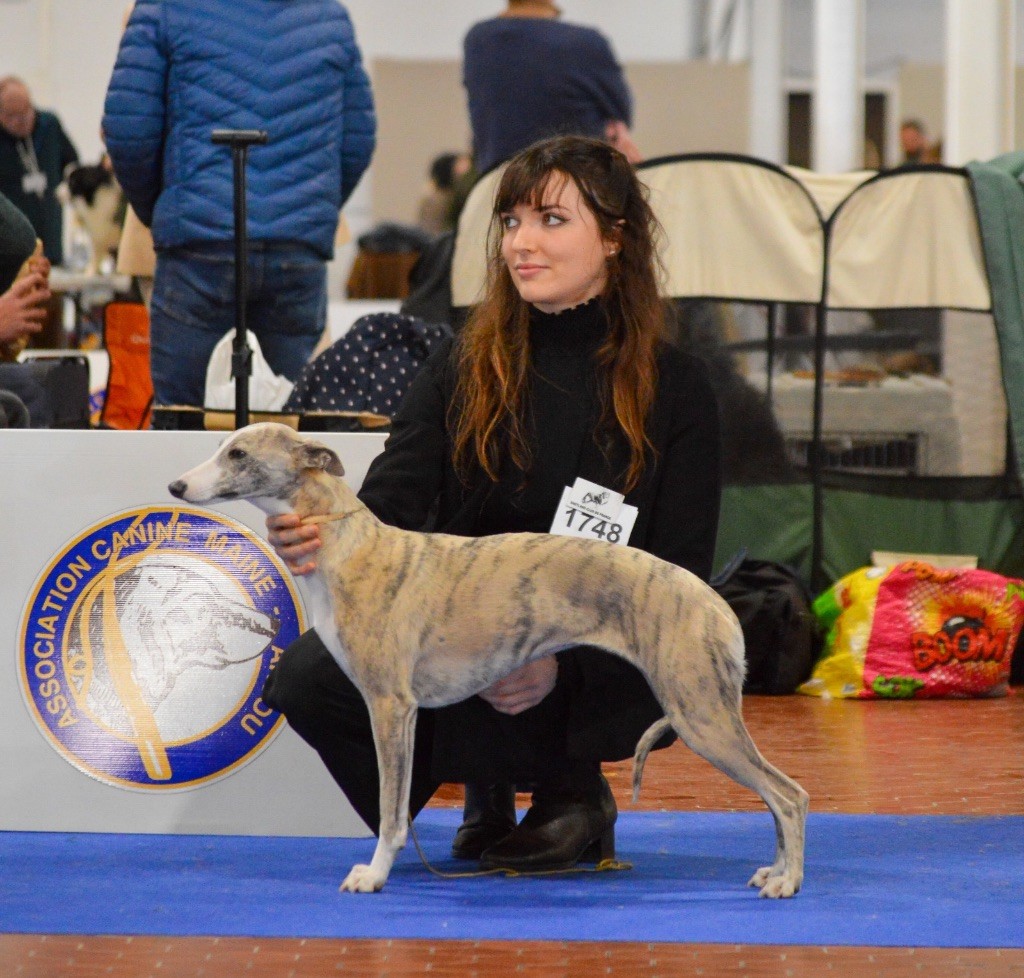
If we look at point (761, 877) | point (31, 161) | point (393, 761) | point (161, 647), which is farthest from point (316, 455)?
point (31, 161)

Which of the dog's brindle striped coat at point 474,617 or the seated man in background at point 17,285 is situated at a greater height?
the seated man in background at point 17,285

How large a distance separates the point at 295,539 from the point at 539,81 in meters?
3.22

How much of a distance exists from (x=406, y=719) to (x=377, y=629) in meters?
0.14

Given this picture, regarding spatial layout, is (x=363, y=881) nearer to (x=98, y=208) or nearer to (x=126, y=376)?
(x=126, y=376)

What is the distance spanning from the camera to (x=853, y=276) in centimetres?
530

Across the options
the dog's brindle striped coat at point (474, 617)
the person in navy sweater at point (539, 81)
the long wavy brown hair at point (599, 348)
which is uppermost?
the person in navy sweater at point (539, 81)

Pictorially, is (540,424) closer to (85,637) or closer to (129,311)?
(85,637)

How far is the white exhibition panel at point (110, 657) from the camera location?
9.86 feet

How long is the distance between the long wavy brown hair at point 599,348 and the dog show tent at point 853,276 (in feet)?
8.10

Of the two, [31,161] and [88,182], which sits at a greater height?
[31,161]

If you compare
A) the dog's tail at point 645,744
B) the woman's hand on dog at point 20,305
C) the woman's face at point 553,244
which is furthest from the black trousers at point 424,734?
the woman's hand on dog at point 20,305

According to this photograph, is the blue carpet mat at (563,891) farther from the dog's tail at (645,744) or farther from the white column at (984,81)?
the white column at (984,81)

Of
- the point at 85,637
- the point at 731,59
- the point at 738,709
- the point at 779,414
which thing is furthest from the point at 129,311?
the point at 731,59

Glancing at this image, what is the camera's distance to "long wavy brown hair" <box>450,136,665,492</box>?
2.72m
